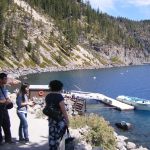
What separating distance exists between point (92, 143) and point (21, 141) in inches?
216

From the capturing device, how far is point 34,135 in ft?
77.5

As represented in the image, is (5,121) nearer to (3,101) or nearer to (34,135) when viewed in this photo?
(3,101)

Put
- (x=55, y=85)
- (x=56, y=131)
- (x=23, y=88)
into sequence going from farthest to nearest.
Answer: (x=23, y=88) < (x=56, y=131) < (x=55, y=85)

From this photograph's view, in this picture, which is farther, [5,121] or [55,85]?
[5,121]

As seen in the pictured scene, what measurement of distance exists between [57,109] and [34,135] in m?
7.99

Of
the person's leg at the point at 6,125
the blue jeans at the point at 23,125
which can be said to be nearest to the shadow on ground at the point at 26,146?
the person's leg at the point at 6,125

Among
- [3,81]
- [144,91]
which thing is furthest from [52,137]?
[144,91]

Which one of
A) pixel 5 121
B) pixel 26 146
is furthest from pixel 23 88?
pixel 26 146

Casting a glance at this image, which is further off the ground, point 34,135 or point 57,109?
point 57,109

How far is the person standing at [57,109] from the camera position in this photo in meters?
15.9

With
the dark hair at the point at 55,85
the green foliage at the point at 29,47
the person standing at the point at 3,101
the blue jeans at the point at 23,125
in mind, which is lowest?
the blue jeans at the point at 23,125

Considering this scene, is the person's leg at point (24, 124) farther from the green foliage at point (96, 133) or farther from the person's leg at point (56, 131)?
the green foliage at point (96, 133)

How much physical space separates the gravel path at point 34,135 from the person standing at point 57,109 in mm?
3727

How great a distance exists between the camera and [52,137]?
16578 millimetres
